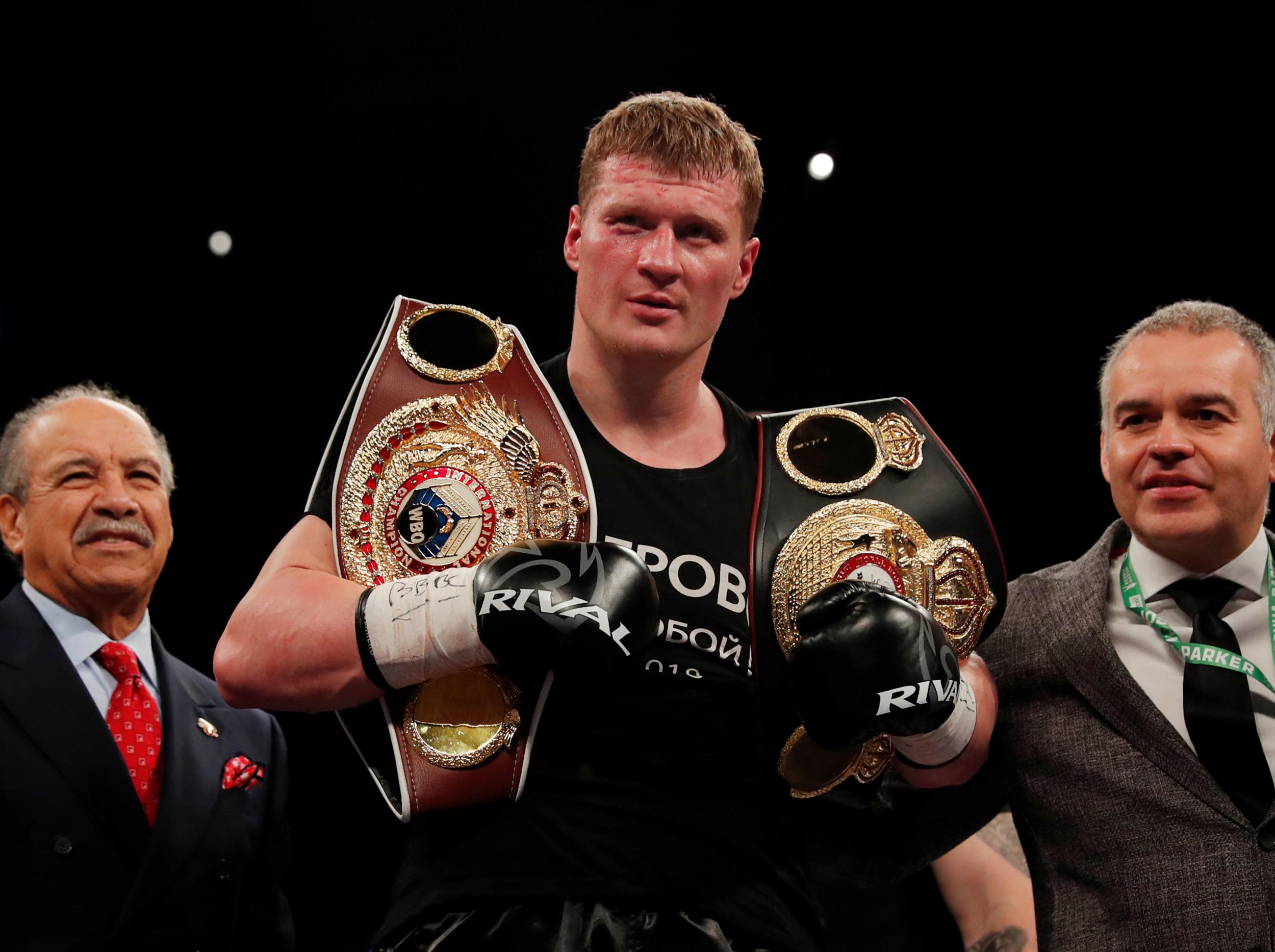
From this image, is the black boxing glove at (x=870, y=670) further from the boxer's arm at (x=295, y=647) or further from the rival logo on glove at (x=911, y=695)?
the boxer's arm at (x=295, y=647)

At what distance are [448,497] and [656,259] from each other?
0.45 metres

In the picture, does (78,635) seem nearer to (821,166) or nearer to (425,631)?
(425,631)

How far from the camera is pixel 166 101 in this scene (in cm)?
339

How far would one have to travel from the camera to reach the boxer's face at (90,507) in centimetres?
277

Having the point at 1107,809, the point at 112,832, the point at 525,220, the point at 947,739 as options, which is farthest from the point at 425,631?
the point at 525,220

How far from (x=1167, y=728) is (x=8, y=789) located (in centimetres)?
217

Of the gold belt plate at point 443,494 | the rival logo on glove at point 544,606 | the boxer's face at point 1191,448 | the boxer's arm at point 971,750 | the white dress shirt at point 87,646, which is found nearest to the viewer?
the rival logo on glove at point 544,606

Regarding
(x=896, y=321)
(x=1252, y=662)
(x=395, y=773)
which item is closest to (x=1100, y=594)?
(x=1252, y=662)

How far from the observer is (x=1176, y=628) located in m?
2.08

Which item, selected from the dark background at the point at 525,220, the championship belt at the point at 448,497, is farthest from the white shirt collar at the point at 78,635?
the championship belt at the point at 448,497

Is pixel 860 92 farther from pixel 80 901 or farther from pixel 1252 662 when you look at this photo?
pixel 80 901

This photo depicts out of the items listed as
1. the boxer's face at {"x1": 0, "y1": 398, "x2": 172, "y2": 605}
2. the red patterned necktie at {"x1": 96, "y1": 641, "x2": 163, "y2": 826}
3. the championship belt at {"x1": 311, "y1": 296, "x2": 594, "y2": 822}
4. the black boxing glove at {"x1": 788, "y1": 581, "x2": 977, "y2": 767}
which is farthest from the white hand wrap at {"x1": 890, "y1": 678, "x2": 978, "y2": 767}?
the boxer's face at {"x1": 0, "y1": 398, "x2": 172, "y2": 605}

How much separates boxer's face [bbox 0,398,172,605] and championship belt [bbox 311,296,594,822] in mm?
1432

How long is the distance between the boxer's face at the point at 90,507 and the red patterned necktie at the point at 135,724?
165mm
